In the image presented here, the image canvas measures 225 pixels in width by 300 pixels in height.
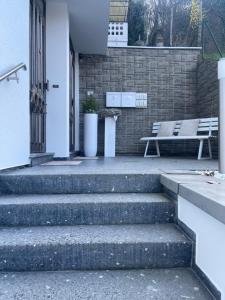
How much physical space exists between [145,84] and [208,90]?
4.42ft

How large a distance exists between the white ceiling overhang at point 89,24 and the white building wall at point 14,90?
137 centimetres

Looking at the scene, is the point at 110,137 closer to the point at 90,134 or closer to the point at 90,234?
the point at 90,134

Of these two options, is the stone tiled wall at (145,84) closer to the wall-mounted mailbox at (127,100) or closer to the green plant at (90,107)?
the wall-mounted mailbox at (127,100)

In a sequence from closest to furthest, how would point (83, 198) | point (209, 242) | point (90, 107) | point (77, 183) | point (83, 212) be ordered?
point (209, 242) → point (83, 212) → point (83, 198) → point (77, 183) → point (90, 107)

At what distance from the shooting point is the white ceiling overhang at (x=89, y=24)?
429 centimetres

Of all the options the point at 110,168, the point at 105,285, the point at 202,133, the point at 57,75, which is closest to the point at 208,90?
the point at 202,133

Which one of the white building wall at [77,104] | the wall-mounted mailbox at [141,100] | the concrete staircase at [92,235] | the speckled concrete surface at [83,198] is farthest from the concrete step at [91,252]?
the wall-mounted mailbox at [141,100]

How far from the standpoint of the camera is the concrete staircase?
1627mm

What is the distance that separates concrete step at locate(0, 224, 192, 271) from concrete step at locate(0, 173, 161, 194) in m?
0.60

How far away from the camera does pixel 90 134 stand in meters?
5.85

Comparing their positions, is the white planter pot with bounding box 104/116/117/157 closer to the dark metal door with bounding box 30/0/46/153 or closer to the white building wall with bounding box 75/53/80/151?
the white building wall with bounding box 75/53/80/151

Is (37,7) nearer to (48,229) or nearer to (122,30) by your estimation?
(48,229)

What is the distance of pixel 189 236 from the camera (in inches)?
71.3

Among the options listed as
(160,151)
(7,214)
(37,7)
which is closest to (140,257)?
(7,214)
